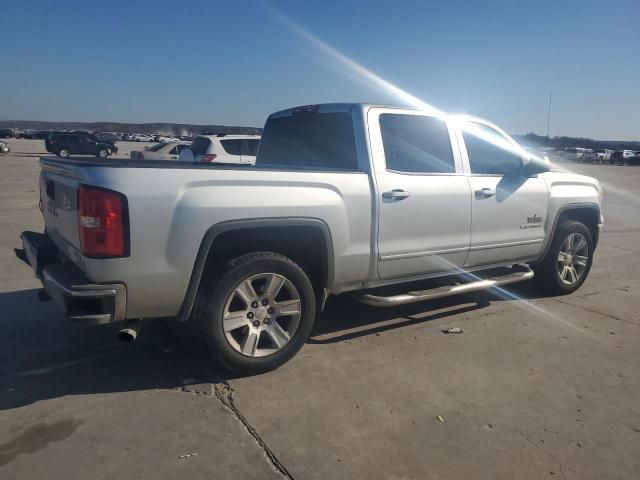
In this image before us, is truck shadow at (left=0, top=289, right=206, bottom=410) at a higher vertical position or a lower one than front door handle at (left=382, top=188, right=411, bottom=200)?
lower

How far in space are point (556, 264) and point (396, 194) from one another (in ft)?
8.48

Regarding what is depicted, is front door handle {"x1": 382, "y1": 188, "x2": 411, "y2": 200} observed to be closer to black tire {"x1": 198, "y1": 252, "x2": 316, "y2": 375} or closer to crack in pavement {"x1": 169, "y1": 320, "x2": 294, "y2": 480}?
black tire {"x1": 198, "y1": 252, "x2": 316, "y2": 375}

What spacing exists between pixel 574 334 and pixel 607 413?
145 cm

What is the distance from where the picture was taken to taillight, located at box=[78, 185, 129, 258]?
2.93m

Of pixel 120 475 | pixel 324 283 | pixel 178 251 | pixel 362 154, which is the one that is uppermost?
pixel 362 154

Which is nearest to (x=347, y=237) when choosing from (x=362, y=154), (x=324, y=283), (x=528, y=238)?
(x=324, y=283)

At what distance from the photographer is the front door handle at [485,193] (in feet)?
15.4

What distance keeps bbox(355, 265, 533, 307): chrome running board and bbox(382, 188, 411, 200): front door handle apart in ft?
2.58

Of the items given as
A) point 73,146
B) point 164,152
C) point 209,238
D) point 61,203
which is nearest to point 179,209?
point 209,238

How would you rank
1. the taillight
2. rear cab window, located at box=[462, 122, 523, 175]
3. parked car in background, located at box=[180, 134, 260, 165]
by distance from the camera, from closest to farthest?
the taillight → rear cab window, located at box=[462, 122, 523, 175] → parked car in background, located at box=[180, 134, 260, 165]

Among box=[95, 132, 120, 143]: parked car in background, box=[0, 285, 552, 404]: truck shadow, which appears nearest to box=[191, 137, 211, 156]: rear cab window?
box=[0, 285, 552, 404]: truck shadow

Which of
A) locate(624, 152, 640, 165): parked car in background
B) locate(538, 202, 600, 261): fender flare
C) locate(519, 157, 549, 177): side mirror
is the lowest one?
locate(538, 202, 600, 261): fender flare

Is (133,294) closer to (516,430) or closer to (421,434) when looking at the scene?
(421,434)

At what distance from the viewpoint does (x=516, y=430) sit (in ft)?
10.00
